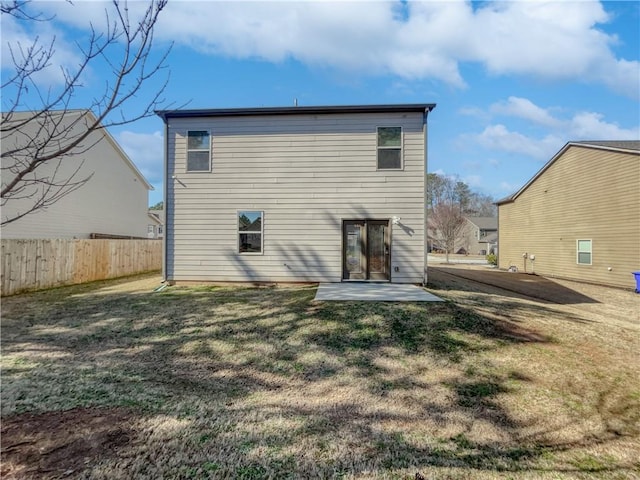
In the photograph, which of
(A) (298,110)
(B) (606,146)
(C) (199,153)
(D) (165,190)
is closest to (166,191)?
(D) (165,190)

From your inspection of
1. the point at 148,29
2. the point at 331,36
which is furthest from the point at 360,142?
the point at 148,29

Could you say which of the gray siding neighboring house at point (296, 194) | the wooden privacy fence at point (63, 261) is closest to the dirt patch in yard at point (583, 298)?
the gray siding neighboring house at point (296, 194)

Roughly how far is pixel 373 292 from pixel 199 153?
682 cm

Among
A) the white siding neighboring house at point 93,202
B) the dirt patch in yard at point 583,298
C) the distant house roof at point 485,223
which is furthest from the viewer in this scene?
the distant house roof at point 485,223

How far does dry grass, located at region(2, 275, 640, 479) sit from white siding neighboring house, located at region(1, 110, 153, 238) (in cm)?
823

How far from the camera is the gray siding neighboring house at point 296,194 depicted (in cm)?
956

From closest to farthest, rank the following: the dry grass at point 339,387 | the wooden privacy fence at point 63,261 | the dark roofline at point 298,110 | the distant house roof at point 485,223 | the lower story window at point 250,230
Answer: the dry grass at point 339,387, the dark roofline at point 298,110, the wooden privacy fence at point 63,261, the lower story window at point 250,230, the distant house roof at point 485,223

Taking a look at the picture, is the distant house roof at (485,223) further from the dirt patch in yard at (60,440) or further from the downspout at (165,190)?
the dirt patch in yard at (60,440)

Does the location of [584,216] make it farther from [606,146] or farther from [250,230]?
[250,230]

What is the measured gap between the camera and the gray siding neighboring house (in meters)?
9.56

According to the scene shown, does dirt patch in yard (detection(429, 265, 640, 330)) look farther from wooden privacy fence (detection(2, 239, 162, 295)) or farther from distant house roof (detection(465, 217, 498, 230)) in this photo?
distant house roof (detection(465, 217, 498, 230))

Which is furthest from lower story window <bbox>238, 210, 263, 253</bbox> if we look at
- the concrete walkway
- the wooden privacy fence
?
the wooden privacy fence

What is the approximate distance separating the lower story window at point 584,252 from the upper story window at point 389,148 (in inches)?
404

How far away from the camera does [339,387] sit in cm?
400
